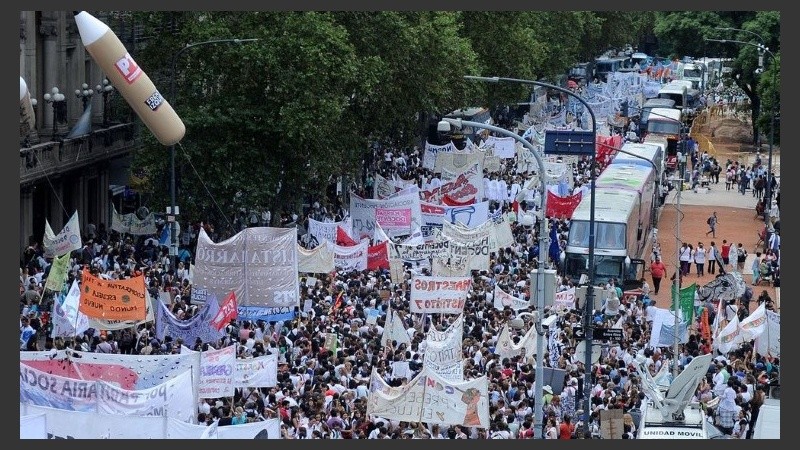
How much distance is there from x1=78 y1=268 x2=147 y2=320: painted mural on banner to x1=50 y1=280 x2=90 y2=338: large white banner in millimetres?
303

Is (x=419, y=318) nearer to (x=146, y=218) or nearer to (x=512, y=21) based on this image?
(x=146, y=218)

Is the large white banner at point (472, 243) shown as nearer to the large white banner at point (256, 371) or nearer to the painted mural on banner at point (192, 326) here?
the painted mural on banner at point (192, 326)

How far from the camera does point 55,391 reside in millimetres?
27531

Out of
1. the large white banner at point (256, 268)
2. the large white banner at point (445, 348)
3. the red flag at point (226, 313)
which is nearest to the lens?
the large white banner at point (445, 348)

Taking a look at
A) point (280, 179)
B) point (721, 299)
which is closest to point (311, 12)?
point (280, 179)

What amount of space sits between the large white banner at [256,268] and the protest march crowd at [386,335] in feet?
0.19

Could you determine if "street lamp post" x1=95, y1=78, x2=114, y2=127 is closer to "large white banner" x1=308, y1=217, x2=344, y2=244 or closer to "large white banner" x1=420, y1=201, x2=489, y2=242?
"large white banner" x1=420, y1=201, x2=489, y2=242

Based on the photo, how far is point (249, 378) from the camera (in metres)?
30.4

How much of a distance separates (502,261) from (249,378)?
1677cm

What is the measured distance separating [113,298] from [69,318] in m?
0.98

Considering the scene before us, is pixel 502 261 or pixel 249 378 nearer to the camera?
pixel 249 378

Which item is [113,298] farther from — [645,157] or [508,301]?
[645,157]

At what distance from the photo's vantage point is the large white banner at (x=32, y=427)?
2261cm

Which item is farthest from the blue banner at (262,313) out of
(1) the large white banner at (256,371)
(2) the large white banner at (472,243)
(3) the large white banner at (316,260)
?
(2) the large white banner at (472,243)
